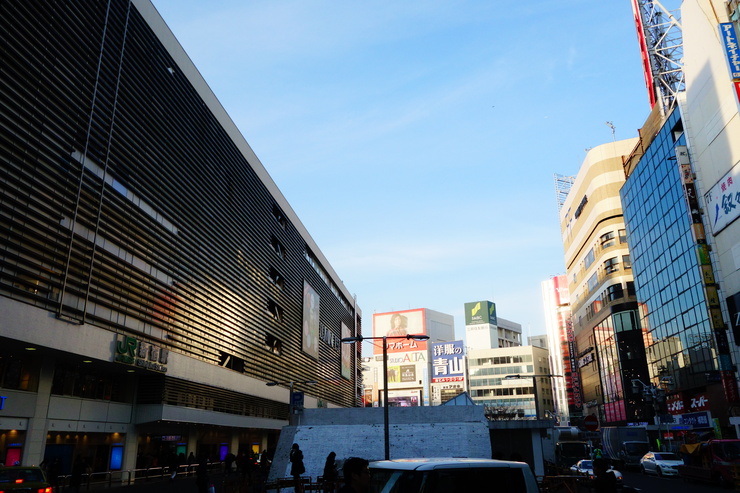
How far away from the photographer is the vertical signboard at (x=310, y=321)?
5932 centimetres

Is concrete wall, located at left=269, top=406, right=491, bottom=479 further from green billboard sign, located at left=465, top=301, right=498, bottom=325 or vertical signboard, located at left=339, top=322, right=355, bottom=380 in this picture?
green billboard sign, located at left=465, top=301, right=498, bottom=325

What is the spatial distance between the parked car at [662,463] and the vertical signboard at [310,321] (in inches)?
1316

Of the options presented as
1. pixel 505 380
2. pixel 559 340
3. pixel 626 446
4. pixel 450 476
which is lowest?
pixel 626 446

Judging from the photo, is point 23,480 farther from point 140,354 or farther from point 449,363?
point 449,363

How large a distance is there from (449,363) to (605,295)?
79120 mm

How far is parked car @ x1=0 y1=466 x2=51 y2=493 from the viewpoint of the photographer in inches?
554

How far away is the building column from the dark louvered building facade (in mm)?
64

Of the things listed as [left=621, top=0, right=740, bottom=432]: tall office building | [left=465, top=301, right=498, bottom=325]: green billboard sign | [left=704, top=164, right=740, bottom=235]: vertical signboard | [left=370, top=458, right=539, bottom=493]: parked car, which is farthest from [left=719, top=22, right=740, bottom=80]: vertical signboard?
[left=465, top=301, right=498, bottom=325]: green billboard sign

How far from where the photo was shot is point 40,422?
22.6 metres

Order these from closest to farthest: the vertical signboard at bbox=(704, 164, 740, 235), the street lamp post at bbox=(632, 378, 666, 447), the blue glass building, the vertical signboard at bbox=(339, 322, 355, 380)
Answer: the vertical signboard at bbox=(704, 164, 740, 235), the blue glass building, the street lamp post at bbox=(632, 378, 666, 447), the vertical signboard at bbox=(339, 322, 355, 380)

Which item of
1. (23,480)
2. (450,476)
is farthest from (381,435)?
(450,476)

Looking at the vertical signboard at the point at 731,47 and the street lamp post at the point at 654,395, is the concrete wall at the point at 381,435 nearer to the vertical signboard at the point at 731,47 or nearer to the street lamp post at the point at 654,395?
the vertical signboard at the point at 731,47

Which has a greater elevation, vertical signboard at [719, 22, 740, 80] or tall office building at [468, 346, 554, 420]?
vertical signboard at [719, 22, 740, 80]

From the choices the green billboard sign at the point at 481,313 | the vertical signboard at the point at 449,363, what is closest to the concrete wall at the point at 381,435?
the vertical signboard at the point at 449,363
